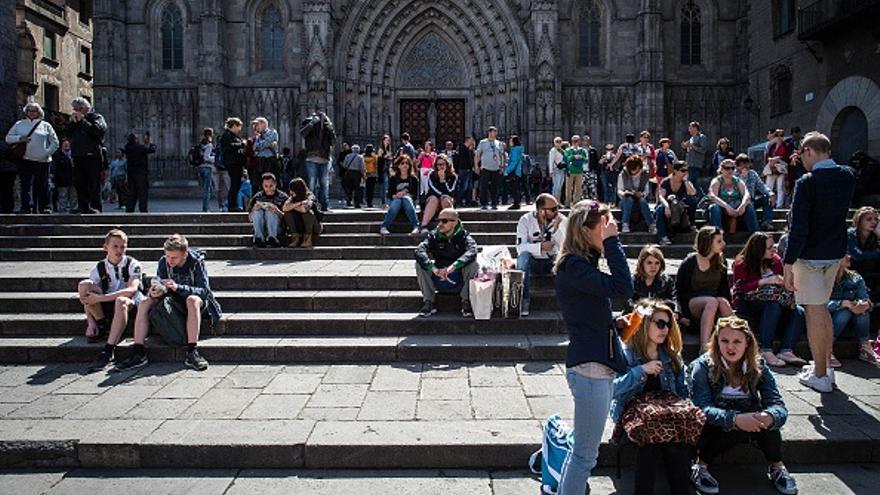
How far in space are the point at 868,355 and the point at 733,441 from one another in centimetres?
331

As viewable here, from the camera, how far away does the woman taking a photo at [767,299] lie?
7.04m

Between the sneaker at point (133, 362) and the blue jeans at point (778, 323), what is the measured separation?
251 inches

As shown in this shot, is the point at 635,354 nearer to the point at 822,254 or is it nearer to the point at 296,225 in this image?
the point at 822,254

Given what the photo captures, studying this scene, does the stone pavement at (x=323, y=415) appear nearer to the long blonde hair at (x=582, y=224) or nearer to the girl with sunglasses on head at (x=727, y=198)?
the long blonde hair at (x=582, y=224)

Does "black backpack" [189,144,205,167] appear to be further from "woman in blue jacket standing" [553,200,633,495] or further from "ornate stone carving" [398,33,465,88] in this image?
"woman in blue jacket standing" [553,200,633,495]

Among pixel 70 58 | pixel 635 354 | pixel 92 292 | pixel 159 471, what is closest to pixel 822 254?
pixel 635 354

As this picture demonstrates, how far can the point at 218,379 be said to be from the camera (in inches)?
267

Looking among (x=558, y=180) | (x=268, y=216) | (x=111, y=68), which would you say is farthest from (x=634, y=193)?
(x=111, y=68)

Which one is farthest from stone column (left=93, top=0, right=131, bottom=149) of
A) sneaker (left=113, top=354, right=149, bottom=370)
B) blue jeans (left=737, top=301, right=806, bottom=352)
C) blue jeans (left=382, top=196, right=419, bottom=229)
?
blue jeans (left=737, top=301, right=806, bottom=352)

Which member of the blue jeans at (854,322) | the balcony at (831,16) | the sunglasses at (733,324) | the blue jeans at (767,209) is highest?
the balcony at (831,16)

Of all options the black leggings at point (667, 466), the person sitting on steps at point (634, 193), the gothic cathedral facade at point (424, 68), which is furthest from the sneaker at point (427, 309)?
the gothic cathedral facade at point (424, 68)

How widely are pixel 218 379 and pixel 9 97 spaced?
1815 cm

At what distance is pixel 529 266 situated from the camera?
843 centimetres

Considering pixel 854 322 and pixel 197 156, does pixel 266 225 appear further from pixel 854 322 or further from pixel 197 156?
pixel 854 322
